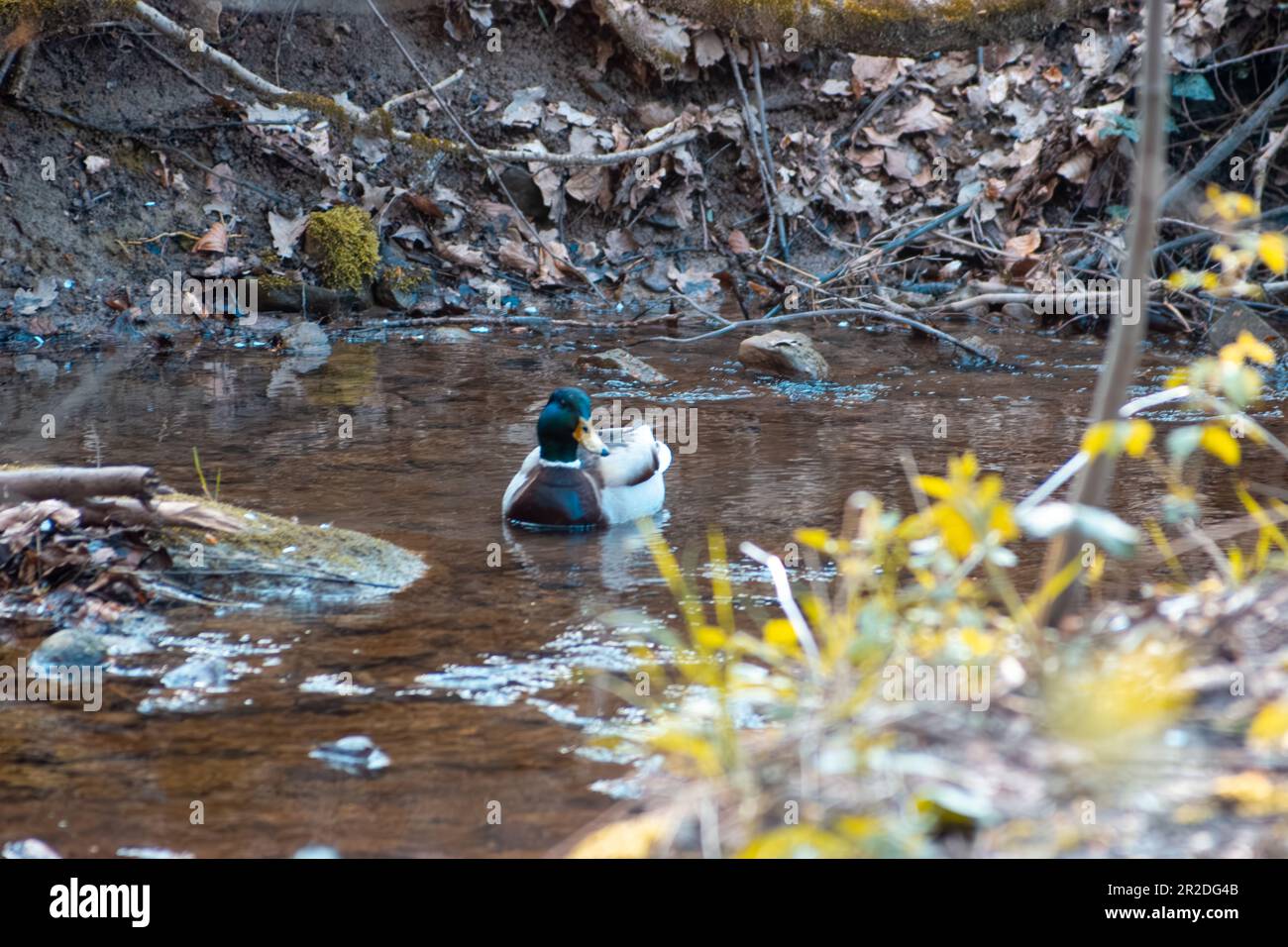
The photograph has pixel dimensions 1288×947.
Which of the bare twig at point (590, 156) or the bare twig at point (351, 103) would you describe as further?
the bare twig at point (590, 156)

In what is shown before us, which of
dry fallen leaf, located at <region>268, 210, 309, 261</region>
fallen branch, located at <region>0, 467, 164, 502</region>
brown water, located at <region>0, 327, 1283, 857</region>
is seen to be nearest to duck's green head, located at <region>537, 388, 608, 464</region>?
brown water, located at <region>0, 327, 1283, 857</region>

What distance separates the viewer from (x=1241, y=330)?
8.30 metres

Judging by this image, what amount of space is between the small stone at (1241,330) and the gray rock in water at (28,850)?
7048mm

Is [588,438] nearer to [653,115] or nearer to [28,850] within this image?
[28,850]

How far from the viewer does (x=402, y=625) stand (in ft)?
14.5

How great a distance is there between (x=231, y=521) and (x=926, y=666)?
2875mm

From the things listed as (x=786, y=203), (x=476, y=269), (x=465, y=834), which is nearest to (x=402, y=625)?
(x=465, y=834)

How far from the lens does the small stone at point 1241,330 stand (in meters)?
8.14

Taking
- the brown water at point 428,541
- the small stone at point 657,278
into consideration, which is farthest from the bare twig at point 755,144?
the brown water at point 428,541

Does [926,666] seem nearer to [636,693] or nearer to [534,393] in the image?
[636,693]

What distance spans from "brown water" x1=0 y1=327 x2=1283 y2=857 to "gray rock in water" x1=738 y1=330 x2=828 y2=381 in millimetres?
167

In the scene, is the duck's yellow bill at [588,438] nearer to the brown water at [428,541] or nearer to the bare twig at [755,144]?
the brown water at [428,541]

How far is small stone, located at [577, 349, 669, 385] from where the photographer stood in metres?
8.12

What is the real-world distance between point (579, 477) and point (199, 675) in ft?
7.43
